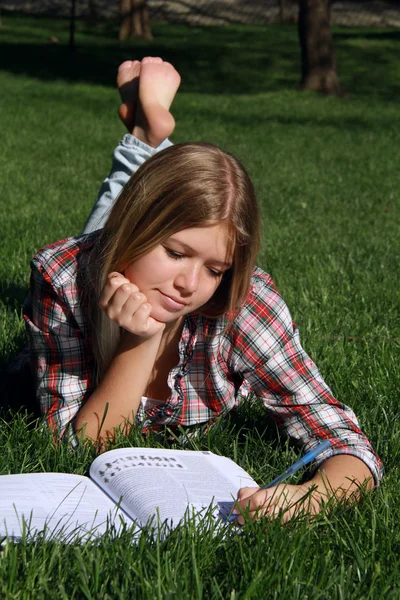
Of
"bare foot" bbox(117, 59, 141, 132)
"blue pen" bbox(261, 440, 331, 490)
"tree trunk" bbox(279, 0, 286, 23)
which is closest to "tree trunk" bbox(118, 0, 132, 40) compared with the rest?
"tree trunk" bbox(279, 0, 286, 23)

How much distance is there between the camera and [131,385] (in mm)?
2504

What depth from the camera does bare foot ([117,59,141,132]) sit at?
11.7ft

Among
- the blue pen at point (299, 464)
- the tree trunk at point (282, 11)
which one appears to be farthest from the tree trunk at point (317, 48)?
the blue pen at point (299, 464)

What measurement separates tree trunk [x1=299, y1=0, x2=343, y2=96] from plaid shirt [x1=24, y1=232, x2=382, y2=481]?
49.8 feet

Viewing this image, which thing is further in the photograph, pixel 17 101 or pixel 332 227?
pixel 17 101

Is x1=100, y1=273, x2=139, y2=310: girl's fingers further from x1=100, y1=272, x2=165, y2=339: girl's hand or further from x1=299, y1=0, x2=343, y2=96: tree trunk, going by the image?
x1=299, y1=0, x2=343, y2=96: tree trunk

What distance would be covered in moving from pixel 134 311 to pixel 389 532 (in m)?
0.85

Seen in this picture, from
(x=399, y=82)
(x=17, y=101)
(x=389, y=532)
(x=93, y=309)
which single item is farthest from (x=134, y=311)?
(x=399, y=82)

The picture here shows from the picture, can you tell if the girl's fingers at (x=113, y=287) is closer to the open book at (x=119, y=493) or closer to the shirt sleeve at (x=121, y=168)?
the open book at (x=119, y=493)

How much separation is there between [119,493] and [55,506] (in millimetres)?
169

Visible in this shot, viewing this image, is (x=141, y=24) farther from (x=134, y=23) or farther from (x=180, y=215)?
(x=180, y=215)

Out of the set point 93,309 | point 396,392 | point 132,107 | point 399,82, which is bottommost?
point 399,82

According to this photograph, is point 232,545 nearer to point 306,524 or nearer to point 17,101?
point 306,524

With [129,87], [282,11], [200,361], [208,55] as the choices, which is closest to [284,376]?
[200,361]
